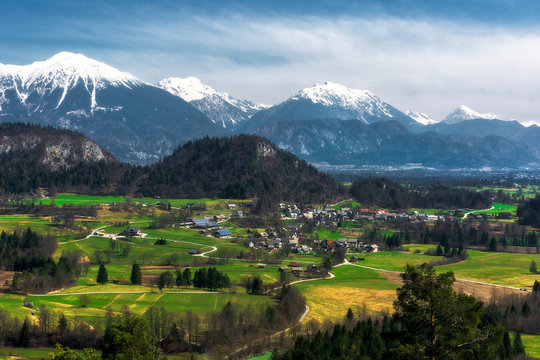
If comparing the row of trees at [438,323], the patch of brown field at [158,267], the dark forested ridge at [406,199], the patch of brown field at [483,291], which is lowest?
the patch of brown field at [158,267]

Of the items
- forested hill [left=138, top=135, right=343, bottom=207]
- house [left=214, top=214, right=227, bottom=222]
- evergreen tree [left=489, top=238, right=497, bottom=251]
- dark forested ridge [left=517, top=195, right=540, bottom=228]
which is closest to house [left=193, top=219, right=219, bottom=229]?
house [left=214, top=214, right=227, bottom=222]

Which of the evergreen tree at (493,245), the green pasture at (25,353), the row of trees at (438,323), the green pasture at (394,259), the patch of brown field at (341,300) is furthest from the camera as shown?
the evergreen tree at (493,245)

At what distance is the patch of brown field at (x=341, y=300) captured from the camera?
6174 cm

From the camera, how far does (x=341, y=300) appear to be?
68.0m

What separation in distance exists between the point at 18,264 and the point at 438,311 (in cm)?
7746

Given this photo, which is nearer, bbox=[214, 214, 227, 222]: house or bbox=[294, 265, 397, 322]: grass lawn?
bbox=[294, 265, 397, 322]: grass lawn

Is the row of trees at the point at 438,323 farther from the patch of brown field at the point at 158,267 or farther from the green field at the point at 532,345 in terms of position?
the patch of brown field at the point at 158,267

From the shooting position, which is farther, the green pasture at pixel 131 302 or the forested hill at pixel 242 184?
the forested hill at pixel 242 184

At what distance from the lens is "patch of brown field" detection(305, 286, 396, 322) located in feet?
203

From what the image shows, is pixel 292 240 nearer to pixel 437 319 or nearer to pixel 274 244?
pixel 274 244

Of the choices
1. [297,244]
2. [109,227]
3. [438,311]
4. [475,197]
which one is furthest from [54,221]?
[475,197]

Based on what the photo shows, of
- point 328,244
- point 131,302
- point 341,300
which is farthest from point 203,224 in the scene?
point 341,300

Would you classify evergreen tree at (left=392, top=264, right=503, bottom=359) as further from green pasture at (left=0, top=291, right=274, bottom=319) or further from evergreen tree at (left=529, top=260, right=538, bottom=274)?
evergreen tree at (left=529, top=260, right=538, bottom=274)

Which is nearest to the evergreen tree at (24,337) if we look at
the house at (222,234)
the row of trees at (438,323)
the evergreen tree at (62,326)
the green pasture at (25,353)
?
the green pasture at (25,353)
